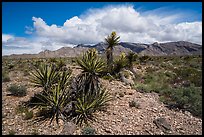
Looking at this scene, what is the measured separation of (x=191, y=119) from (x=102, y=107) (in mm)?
3369

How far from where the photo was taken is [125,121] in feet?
26.3

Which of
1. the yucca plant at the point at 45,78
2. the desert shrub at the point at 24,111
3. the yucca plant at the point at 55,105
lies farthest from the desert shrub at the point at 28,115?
the yucca plant at the point at 45,78

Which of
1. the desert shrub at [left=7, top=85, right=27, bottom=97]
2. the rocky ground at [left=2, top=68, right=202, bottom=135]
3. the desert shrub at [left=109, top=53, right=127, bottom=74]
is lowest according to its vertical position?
the rocky ground at [left=2, top=68, right=202, bottom=135]

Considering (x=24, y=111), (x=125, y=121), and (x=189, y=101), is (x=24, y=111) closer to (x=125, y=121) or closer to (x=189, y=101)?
(x=125, y=121)

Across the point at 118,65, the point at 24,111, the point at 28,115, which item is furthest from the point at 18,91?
the point at 118,65

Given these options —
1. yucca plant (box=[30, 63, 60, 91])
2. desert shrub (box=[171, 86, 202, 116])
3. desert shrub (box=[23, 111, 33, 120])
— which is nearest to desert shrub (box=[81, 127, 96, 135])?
desert shrub (box=[23, 111, 33, 120])

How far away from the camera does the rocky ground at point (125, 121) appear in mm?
7398

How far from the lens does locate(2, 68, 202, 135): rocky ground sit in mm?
7398

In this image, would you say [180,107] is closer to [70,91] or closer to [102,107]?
[102,107]

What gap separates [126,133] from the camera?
7.32 m

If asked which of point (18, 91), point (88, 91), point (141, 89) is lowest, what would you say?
point (141, 89)

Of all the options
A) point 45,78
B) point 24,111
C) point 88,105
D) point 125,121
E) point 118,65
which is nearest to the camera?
point 125,121

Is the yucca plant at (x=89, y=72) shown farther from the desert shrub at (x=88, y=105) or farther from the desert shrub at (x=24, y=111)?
the desert shrub at (x=24, y=111)

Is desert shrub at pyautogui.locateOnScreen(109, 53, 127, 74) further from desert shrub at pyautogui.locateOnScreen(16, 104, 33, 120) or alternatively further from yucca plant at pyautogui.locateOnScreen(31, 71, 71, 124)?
desert shrub at pyautogui.locateOnScreen(16, 104, 33, 120)
